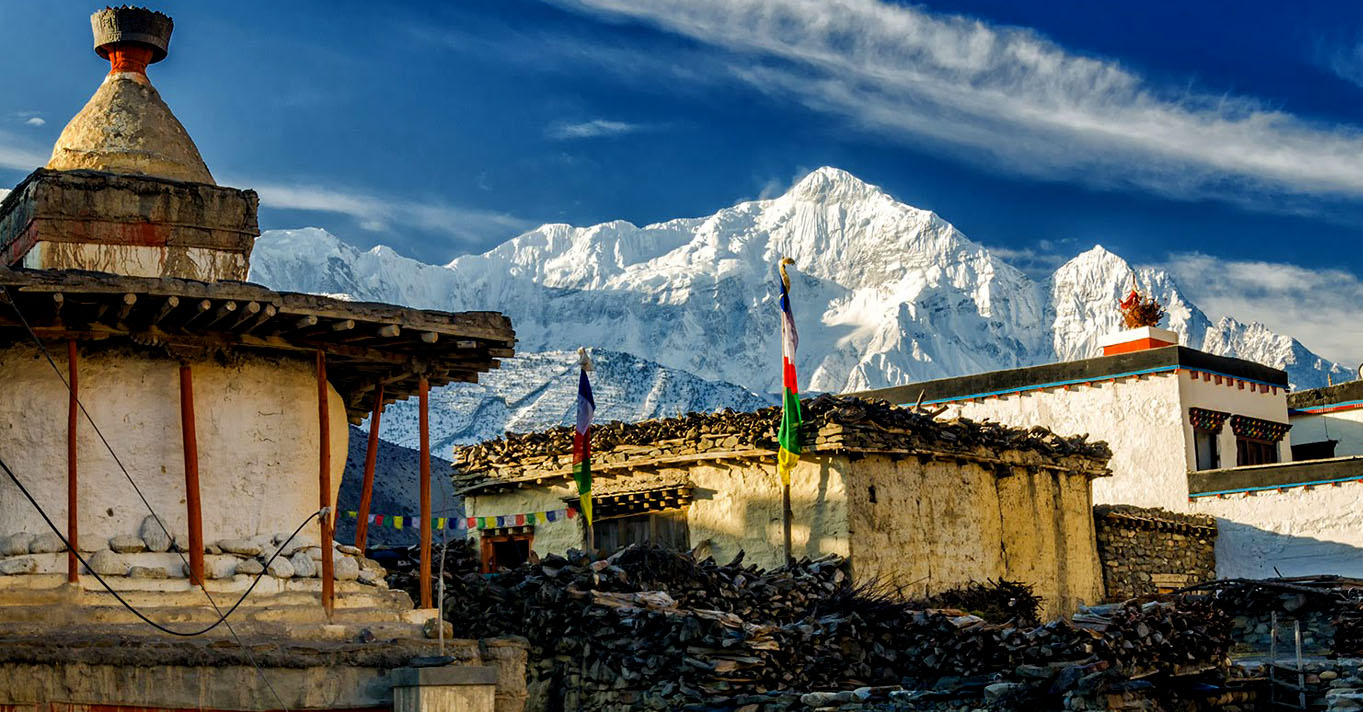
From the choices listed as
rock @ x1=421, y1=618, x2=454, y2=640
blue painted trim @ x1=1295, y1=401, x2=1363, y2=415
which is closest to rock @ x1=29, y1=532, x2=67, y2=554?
rock @ x1=421, y1=618, x2=454, y2=640

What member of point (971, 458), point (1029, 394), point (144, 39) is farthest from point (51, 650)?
point (1029, 394)

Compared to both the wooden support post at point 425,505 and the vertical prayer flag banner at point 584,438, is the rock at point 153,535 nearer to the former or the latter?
the wooden support post at point 425,505

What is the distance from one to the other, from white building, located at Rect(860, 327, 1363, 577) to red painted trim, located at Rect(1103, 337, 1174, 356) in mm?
27

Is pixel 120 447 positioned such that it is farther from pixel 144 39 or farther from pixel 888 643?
pixel 888 643

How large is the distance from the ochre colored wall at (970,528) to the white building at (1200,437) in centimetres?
367

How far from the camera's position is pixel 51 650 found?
331 inches

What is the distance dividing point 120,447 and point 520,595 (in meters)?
7.96

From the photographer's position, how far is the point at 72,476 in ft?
30.0

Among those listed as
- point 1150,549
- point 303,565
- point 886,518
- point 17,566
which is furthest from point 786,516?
point 17,566

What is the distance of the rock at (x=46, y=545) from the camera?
9.14m

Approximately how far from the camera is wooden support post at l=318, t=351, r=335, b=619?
965 centimetres

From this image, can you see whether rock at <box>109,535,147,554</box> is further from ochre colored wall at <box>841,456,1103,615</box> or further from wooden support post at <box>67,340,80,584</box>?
ochre colored wall at <box>841,456,1103,615</box>

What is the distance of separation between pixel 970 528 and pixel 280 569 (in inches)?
542

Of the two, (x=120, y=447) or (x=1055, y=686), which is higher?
(x=120, y=447)
